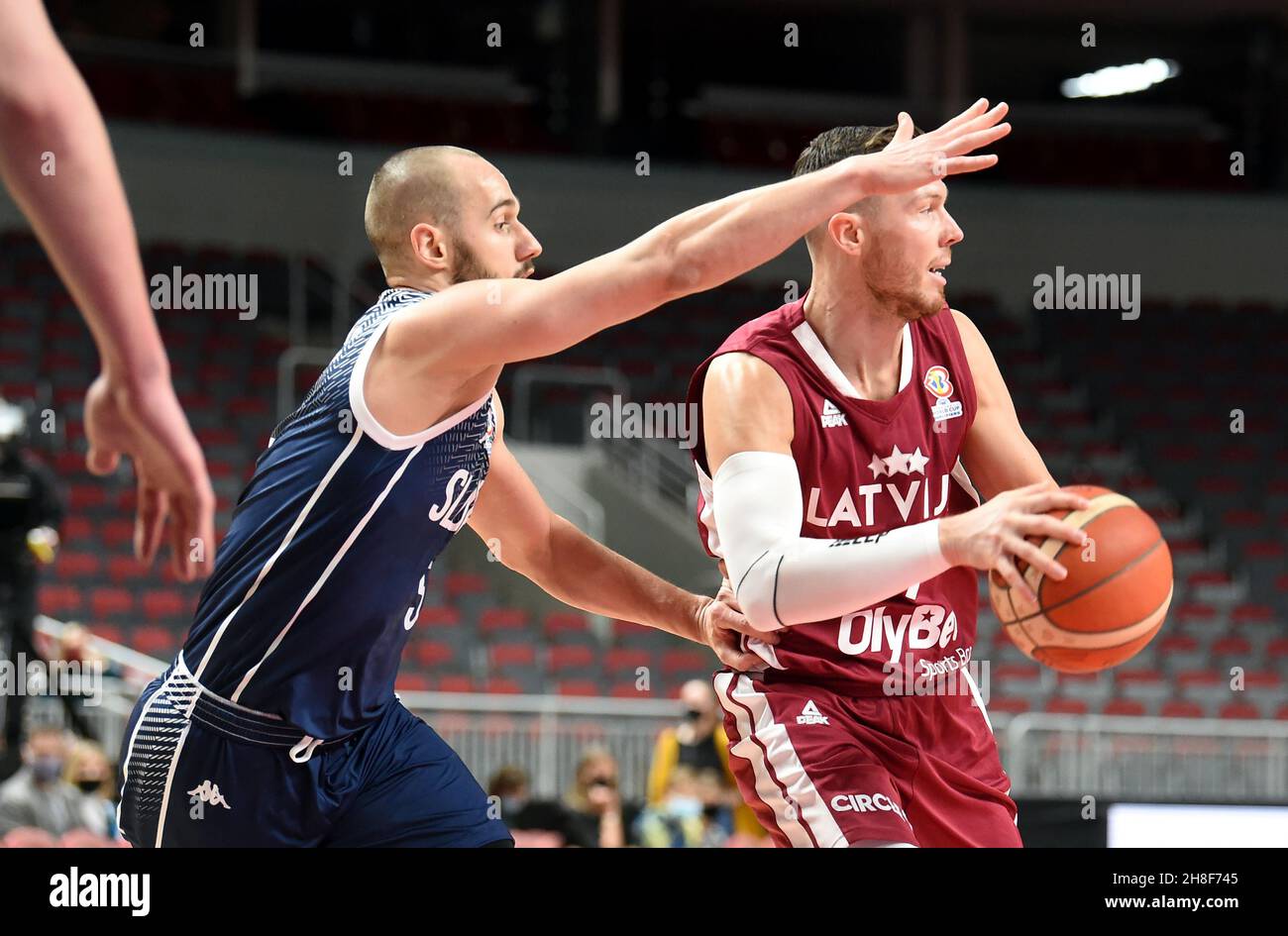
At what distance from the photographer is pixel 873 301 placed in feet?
12.7

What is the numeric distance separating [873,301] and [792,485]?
614mm

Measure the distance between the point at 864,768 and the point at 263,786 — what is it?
128 cm

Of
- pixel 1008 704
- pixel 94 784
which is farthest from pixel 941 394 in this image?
pixel 1008 704

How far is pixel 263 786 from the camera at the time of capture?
3.32 m

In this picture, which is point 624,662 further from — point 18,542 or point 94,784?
point 18,542

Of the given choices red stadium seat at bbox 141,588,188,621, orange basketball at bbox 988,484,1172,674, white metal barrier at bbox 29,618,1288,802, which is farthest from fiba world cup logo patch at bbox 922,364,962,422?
red stadium seat at bbox 141,588,188,621

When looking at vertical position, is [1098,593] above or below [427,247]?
A: below

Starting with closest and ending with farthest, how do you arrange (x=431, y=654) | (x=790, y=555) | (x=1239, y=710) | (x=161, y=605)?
(x=790, y=555) < (x=161, y=605) < (x=431, y=654) < (x=1239, y=710)

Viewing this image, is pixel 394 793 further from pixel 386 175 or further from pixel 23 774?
pixel 23 774

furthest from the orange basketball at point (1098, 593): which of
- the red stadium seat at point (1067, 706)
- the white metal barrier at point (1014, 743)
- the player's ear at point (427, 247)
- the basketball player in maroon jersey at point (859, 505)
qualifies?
the red stadium seat at point (1067, 706)

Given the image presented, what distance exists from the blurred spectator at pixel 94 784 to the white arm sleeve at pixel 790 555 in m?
5.64

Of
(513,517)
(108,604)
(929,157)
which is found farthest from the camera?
(108,604)

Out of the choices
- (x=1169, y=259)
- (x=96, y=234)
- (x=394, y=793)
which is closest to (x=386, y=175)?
(x=394, y=793)

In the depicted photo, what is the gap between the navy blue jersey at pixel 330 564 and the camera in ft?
10.9
